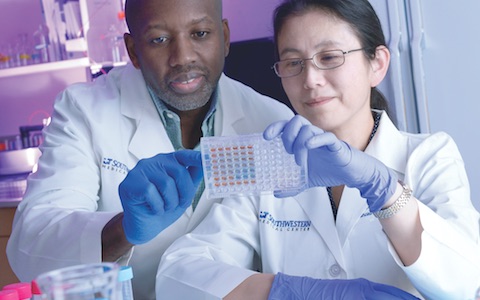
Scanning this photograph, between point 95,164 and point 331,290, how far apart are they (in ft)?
2.78

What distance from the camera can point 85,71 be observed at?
406 cm

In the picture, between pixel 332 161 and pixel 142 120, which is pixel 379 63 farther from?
pixel 142 120

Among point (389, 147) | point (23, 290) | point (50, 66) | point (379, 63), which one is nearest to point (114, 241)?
point (23, 290)

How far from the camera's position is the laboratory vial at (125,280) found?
1057mm

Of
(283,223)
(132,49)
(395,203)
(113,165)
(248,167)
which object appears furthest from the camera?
(132,49)

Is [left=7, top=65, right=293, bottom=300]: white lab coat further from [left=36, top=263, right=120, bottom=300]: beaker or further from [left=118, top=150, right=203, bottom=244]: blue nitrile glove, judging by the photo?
[left=36, top=263, right=120, bottom=300]: beaker

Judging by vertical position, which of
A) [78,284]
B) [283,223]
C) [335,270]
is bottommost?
[335,270]

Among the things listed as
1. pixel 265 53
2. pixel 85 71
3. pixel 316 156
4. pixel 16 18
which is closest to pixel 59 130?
pixel 316 156

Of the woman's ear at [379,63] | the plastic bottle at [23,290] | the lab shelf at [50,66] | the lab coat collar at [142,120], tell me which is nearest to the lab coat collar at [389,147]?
the woman's ear at [379,63]

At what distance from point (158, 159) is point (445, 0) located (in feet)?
5.57

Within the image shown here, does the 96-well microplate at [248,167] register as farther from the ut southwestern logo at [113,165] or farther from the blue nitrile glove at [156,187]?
the ut southwestern logo at [113,165]

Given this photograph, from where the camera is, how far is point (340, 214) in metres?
1.67

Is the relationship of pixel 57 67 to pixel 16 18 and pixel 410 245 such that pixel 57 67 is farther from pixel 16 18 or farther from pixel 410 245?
pixel 410 245

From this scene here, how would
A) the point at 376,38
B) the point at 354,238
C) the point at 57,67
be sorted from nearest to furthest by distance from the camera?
1. the point at 354,238
2. the point at 376,38
3. the point at 57,67
